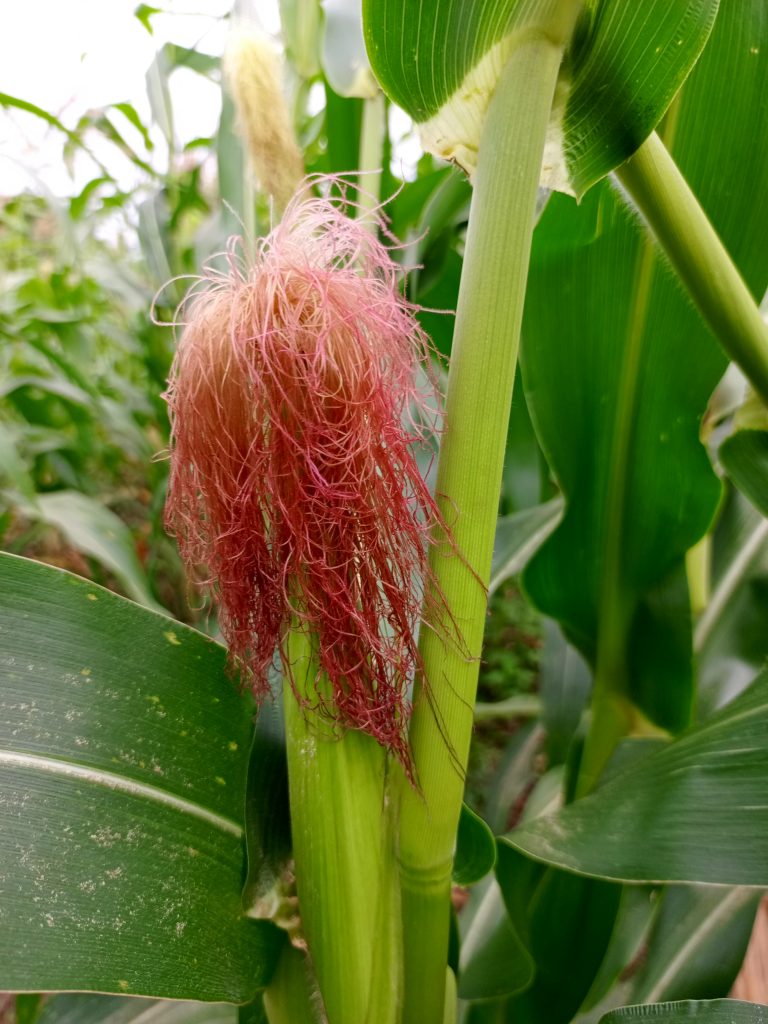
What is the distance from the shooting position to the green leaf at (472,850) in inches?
16.6

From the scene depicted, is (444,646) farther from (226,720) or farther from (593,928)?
(593,928)

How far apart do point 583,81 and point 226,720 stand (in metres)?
0.41

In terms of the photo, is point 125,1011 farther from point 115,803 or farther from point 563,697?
point 563,697

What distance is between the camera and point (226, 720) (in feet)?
1.46

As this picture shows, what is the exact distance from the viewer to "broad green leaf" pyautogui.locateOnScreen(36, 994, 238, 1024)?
1.99ft

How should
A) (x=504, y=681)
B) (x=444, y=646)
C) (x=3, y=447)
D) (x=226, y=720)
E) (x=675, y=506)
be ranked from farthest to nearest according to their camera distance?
(x=504, y=681) < (x=3, y=447) < (x=675, y=506) < (x=226, y=720) < (x=444, y=646)

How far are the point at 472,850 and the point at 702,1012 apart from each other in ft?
0.53

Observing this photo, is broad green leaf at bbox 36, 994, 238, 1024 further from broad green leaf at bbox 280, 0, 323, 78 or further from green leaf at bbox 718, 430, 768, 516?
broad green leaf at bbox 280, 0, 323, 78

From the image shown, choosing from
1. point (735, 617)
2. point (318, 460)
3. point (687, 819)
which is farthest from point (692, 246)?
point (735, 617)

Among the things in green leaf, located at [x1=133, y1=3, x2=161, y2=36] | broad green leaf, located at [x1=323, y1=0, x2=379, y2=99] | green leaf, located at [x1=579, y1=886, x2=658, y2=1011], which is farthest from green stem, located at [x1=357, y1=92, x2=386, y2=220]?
green leaf, located at [x1=579, y1=886, x2=658, y2=1011]

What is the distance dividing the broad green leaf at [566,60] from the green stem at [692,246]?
0.02 meters

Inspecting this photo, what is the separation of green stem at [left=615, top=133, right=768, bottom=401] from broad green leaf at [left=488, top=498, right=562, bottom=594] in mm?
309

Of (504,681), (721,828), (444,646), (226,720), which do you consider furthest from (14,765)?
(504,681)

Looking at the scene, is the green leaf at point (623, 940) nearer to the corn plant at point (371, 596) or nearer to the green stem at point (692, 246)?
the corn plant at point (371, 596)
